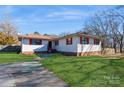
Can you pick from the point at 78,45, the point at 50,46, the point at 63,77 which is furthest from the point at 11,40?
the point at 63,77

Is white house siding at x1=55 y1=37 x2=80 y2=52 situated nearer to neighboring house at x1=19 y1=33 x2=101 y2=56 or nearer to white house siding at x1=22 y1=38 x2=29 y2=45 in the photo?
neighboring house at x1=19 y1=33 x2=101 y2=56

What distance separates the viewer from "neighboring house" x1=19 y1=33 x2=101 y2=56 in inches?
1030

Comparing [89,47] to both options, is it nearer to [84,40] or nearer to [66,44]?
[84,40]

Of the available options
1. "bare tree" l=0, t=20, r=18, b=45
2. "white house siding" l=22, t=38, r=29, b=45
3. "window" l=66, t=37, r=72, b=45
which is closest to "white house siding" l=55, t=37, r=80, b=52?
"window" l=66, t=37, r=72, b=45

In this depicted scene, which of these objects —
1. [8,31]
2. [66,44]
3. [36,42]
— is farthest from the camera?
[8,31]

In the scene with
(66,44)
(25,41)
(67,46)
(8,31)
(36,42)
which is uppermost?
(8,31)

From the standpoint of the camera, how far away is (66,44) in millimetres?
27625

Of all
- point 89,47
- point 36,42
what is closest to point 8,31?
point 36,42

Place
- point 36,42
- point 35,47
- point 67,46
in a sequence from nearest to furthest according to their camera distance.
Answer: point 67,46, point 35,47, point 36,42

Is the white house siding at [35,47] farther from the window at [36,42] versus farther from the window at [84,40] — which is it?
the window at [84,40]

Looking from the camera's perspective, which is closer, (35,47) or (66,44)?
(66,44)
